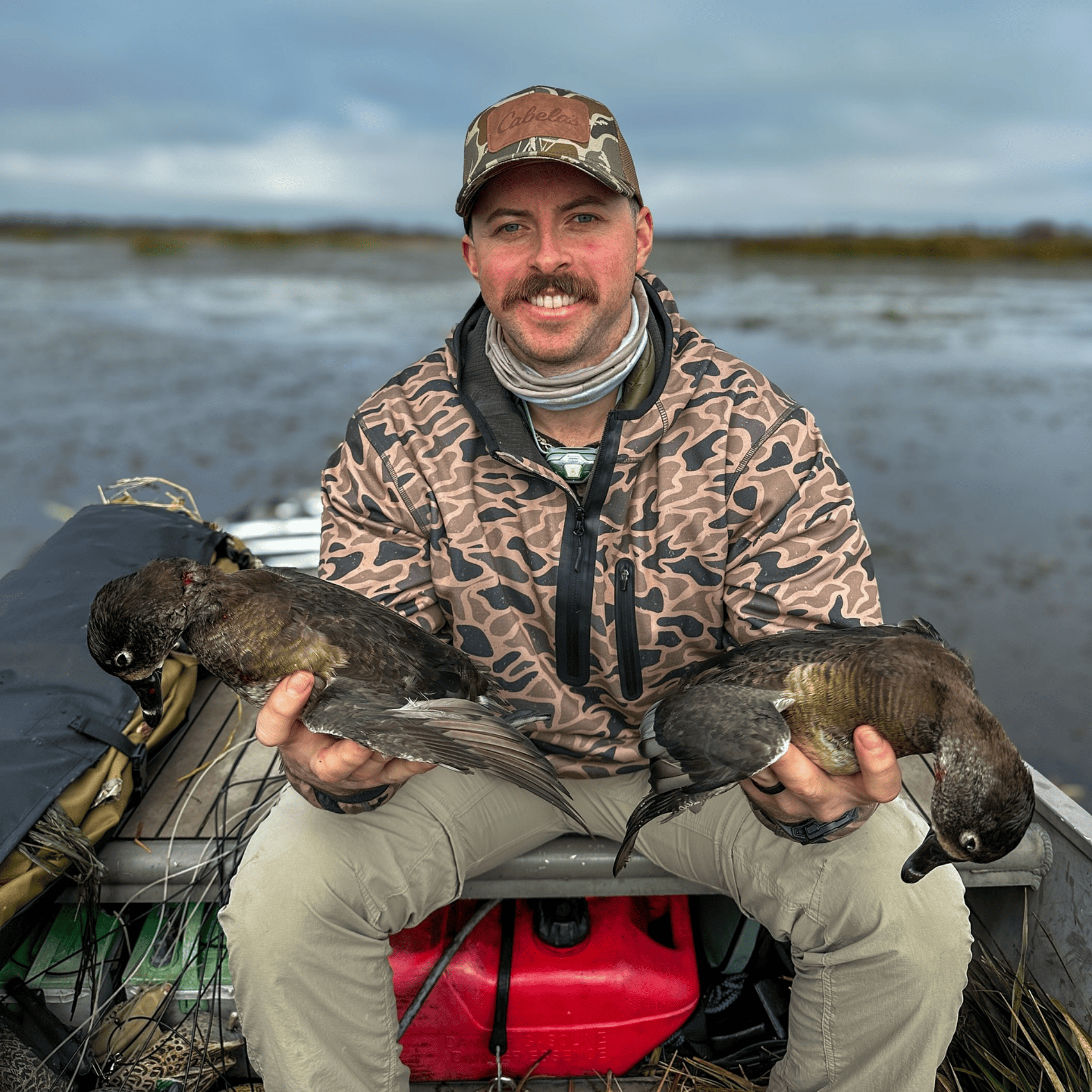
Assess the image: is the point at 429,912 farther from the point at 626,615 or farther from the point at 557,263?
the point at 557,263

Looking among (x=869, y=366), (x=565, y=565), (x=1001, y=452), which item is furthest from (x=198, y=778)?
(x=869, y=366)

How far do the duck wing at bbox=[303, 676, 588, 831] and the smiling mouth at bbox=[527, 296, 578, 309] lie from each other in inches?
63.0

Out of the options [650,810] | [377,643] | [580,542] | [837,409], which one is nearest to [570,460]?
[580,542]

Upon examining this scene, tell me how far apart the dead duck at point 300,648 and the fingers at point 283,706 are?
60mm

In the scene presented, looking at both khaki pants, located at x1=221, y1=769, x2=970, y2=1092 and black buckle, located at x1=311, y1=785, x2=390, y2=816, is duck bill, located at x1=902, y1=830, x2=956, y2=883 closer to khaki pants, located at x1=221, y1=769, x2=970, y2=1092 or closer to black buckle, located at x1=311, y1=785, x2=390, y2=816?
khaki pants, located at x1=221, y1=769, x2=970, y2=1092

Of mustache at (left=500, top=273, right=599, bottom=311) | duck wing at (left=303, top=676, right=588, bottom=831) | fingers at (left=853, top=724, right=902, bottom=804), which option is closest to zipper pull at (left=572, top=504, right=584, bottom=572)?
duck wing at (left=303, top=676, right=588, bottom=831)

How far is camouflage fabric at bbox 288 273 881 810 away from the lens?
3.54 metres

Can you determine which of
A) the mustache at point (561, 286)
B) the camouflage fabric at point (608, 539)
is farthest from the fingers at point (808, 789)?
the mustache at point (561, 286)

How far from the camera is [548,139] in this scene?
3.52 m

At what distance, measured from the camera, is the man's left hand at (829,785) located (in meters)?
2.90

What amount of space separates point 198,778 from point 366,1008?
5.46ft

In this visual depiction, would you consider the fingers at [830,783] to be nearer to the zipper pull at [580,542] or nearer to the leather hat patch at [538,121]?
the zipper pull at [580,542]

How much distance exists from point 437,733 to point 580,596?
962 millimetres

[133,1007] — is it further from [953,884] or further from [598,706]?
[953,884]
